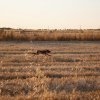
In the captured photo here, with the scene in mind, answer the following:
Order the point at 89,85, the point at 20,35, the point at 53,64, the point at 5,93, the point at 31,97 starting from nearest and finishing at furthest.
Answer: the point at 31,97
the point at 5,93
the point at 89,85
the point at 53,64
the point at 20,35

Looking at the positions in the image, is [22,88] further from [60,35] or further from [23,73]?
[60,35]

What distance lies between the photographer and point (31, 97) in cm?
781

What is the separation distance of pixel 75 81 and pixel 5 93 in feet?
7.19

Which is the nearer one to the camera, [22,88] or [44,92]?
[44,92]

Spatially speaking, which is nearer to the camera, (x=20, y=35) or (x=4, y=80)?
(x=4, y=80)

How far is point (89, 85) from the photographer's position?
943 cm

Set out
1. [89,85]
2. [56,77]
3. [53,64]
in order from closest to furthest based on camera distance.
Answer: [89,85]
[56,77]
[53,64]

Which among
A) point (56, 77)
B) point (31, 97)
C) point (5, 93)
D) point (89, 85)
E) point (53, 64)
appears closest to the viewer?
point (31, 97)

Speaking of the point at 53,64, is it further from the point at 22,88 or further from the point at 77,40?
the point at 77,40

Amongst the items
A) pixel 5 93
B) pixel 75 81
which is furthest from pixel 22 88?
pixel 75 81

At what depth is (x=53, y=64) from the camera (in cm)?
1352

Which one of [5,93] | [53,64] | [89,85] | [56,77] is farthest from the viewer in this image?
[53,64]

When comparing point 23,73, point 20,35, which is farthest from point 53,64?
point 20,35

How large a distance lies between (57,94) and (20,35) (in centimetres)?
2261
